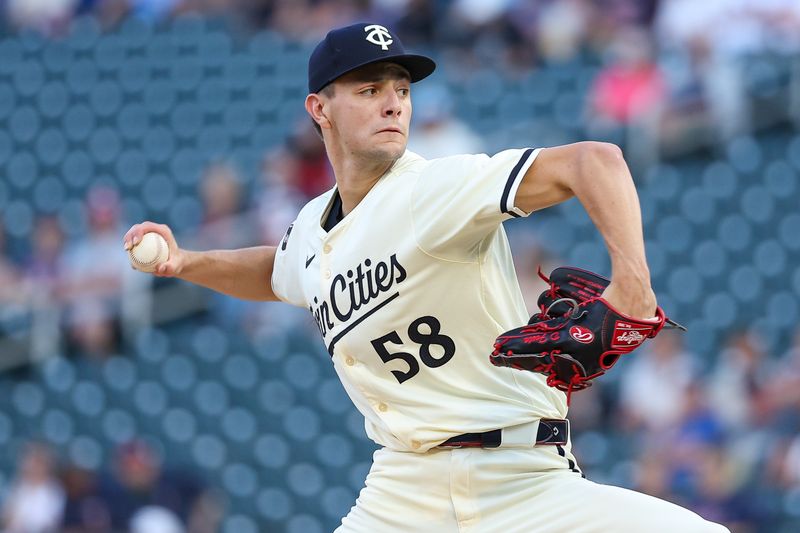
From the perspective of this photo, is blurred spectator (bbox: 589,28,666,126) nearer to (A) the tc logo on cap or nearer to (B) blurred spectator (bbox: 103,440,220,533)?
(B) blurred spectator (bbox: 103,440,220,533)

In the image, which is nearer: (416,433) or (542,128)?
(416,433)

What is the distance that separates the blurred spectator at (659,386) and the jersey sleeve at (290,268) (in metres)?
4.10

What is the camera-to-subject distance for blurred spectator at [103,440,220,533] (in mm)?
8312

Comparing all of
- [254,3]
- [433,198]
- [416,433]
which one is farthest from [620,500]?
[254,3]

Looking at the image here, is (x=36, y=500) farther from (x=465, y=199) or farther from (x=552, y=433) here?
(x=465, y=199)

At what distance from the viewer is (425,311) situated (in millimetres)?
3396

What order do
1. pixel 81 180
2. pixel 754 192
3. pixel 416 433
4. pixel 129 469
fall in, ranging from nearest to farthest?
pixel 416 433 → pixel 129 469 → pixel 754 192 → pixel 81 180

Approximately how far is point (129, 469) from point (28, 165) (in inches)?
154

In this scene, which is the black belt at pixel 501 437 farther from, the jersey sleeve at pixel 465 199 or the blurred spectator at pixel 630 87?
the blurred spectator at pixel 630 87

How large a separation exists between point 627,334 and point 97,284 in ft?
23.0

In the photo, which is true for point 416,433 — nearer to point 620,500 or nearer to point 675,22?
point 620,500

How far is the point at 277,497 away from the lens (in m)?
8.94

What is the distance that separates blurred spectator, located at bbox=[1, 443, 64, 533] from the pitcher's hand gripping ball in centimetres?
622

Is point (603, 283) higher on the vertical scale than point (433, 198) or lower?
lower
